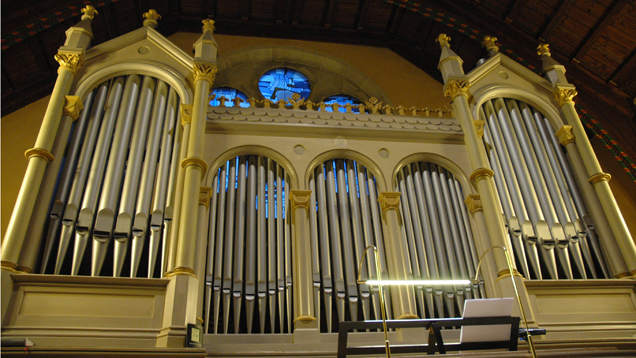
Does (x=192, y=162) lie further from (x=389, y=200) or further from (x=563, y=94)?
(x=563, y=94)

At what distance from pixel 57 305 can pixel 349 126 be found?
4334 millimetres

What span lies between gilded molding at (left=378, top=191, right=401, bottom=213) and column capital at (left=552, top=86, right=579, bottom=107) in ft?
10.7

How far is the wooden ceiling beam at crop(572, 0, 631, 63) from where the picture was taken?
382 inches

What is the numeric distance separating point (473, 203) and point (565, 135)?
201cm

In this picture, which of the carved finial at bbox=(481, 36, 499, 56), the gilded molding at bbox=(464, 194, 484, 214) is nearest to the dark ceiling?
the carved finial at bbox=(481, 36, 499, 56)

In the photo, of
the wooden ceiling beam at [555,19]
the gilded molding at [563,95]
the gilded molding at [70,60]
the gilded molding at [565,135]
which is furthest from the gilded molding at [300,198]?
the wooden ceiling beam at [555,19]

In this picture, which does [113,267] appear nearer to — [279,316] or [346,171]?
[279,316]

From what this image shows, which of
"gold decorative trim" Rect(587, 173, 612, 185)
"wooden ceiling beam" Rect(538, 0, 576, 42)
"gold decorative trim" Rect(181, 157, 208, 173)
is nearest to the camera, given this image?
"gold decorative trim" Rect(181, 157, 208, 173)

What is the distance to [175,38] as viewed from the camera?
12.6 m

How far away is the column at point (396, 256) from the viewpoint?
6402mm

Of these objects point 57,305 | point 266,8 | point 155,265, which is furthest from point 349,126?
point 266,8

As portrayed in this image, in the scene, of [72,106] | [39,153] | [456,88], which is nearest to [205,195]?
[39,153]

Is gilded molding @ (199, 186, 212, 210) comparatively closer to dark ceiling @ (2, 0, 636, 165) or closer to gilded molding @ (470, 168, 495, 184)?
gilded molding @ (470, 168, 495, 184)

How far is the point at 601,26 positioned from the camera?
10.2m
